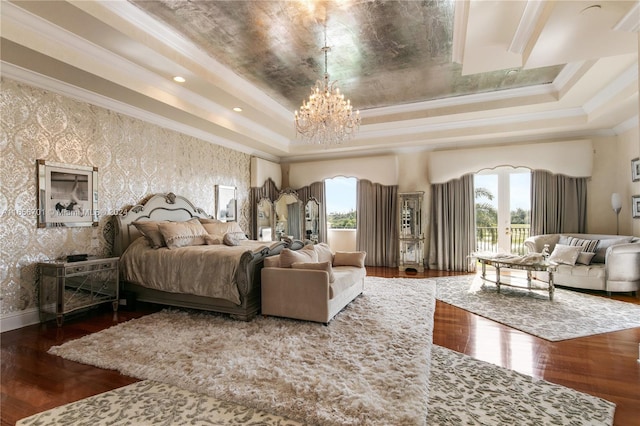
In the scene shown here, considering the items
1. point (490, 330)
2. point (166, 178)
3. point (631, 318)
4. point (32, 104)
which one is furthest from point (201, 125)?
point (631, 318)

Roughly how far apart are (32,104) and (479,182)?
7.43m

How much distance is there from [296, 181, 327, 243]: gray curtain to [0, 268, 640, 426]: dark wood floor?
4.34 meters

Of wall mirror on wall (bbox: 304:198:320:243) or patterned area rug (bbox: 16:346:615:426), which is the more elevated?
wall mirror on wall (bbox: 304:198:320:243)

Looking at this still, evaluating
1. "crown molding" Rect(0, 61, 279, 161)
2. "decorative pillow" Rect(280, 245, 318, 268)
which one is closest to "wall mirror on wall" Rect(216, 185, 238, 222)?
"crown molding" Rect(0, 61, 279, 161)

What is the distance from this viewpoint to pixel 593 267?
4633mm

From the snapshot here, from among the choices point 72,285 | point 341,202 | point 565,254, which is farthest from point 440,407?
point 341,202

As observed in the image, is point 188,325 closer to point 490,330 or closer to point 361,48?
point 490,330

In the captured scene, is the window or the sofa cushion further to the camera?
the window

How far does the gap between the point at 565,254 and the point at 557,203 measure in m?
1.44

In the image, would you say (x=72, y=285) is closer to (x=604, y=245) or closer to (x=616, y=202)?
Result: (x=604, y=245)

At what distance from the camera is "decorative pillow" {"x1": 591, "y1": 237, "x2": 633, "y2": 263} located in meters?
4.83

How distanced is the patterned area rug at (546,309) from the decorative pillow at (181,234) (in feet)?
11.7

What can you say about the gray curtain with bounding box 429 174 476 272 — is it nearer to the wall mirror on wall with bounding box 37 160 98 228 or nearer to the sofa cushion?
the sofa cushion

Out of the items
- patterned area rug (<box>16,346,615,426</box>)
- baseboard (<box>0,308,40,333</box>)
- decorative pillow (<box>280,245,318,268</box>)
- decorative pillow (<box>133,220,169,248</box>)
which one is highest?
decorative pillow (<box>133,220,169,248</box>)
